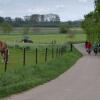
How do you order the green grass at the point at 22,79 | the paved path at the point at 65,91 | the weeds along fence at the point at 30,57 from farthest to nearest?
the weeds along fence at the point at 30,57
the green grass at the point at 22,79
the paved path at the point at 65,91

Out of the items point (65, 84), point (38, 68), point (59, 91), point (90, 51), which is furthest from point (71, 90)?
point (90, 51)

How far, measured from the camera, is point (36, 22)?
113m

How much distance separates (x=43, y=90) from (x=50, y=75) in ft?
16.0

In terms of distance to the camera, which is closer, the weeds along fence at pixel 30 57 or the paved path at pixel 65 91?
the paved path at pixel 65 91

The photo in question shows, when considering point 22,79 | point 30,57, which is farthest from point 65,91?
point 30,57

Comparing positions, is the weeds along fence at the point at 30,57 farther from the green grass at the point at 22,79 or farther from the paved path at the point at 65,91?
the paved path at the point at 65,91

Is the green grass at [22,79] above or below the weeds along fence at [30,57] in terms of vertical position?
above

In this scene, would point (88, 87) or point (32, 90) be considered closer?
point (32, 90)

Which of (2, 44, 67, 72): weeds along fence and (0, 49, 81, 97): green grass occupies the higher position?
(0, 49, 81, 97): green grass

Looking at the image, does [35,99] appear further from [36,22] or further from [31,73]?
[36,22]

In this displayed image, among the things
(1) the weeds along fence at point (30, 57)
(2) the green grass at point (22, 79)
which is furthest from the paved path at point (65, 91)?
(1) the weeds along fence at point (30, 57)

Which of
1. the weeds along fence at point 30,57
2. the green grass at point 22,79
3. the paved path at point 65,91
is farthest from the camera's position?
the weeds along fence at point 30,57

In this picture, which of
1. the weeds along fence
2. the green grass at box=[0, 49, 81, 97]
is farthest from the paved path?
the weeds along fence

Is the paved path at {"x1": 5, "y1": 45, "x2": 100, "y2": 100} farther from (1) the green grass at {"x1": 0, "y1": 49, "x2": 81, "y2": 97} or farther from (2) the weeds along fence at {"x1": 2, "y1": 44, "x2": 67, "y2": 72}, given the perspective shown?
(2) the weeds along fence at {"x1": 2, "y1": 44, "x2": 67, "y2": 72}
